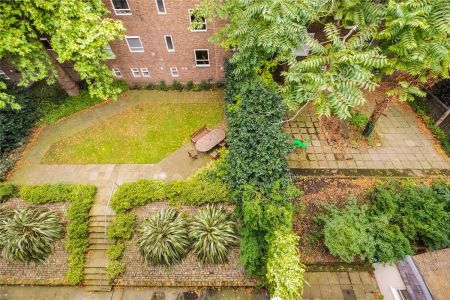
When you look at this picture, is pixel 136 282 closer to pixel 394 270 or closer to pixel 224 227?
pixel 224 227

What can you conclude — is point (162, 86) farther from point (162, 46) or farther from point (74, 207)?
point (74, 207)

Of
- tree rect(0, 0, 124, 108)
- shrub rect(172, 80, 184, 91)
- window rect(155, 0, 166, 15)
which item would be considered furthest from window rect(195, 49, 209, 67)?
tree rect(0, 0, 124, 108)

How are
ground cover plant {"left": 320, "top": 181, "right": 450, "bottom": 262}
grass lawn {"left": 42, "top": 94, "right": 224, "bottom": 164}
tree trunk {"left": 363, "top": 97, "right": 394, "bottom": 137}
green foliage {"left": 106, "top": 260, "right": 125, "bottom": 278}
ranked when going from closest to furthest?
ground cover plant {"left": 320, "top": 181, "right": 450, "bottom": 262}, green foliage {"left": 106, "top": 260, "right": 125, "bottom": 278}, tree trunk {"left": 363, "top": 97, "right": 394, "bottom": 137}, grass lawn {"left": 42, "top": 94, "right": 224, "bottom": 164}

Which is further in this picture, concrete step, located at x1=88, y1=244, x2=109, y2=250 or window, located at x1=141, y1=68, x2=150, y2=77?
window, located at x1=141, y1=68, x2=150, y2=77

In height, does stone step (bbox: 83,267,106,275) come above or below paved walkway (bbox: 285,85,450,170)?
below

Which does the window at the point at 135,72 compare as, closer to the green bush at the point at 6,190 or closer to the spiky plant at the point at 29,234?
the green bush at the point at 6,190

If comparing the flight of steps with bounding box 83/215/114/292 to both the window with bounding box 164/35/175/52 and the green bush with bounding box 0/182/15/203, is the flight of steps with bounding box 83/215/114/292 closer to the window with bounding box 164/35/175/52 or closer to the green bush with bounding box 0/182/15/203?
the green bush with bounding box 0/182/15/203

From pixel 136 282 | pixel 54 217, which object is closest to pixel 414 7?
pixel 136 282
